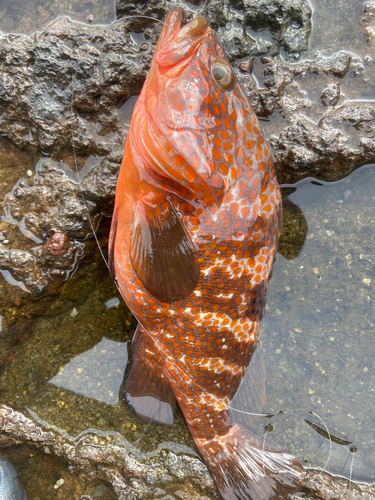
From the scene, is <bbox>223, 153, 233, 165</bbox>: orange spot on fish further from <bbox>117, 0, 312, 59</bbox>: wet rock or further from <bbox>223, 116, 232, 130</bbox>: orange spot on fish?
<bbox>117, 0, 312, 59</bbox>: wet rock

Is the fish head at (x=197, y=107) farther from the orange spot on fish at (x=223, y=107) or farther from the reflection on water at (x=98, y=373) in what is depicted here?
the reflection on water at (x=98, y=373)

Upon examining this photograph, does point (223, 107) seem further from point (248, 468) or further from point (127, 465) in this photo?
point (127, 465)

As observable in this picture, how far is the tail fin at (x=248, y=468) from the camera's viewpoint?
2.53 meters

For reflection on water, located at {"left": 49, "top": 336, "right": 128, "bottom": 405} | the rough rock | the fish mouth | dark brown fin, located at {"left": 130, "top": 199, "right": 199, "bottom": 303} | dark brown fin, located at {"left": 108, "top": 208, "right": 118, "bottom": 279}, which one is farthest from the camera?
reflection on water, located at {"left": 49, "top": 336, "right": 128, "bottom": 405}

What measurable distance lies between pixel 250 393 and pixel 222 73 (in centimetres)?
208

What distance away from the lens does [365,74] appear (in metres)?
2.62

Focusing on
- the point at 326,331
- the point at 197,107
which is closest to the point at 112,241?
the point at 197,107

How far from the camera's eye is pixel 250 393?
8.64ft

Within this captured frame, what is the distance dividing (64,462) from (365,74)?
3.50 meters

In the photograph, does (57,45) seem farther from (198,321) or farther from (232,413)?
(232,413)

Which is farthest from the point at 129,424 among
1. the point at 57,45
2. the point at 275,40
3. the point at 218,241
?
the point at 275,40

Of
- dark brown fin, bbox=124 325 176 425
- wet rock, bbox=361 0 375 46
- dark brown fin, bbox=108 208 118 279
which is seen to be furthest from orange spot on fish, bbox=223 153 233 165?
wet rock, bbox=361 0 375 46

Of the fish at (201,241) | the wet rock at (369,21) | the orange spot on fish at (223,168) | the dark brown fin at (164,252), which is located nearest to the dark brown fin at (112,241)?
the fish at (201,241)

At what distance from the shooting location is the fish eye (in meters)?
1.90
